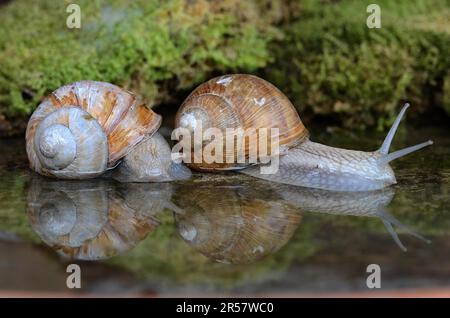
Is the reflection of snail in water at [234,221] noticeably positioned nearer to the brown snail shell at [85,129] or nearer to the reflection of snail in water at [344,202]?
the reflection of snail in water at [344,202]

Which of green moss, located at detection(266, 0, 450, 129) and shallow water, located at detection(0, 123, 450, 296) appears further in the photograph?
green moss, located at detection(266, 0, 450, 129)

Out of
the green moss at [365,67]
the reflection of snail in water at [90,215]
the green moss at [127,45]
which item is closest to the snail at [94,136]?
the reflection of snail in water at [90,215]

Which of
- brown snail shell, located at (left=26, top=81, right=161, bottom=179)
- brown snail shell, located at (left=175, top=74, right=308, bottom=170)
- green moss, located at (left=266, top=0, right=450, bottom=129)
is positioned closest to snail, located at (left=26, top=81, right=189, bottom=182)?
brown snail shell, located at (left=26, top=81, right=161, bottom=179)

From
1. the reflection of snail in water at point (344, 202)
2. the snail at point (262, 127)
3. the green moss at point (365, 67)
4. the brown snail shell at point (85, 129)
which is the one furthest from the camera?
the green moss at point (365, 67)

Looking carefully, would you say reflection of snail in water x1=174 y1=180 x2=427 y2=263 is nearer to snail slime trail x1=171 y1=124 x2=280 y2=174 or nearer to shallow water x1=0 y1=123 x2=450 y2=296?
shallow water x1=0 y1=123 x2=450 y2=296

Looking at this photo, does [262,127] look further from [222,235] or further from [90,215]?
[90,215]

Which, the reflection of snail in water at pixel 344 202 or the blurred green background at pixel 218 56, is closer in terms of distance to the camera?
the reflection of snail in water at pixel 344 202
